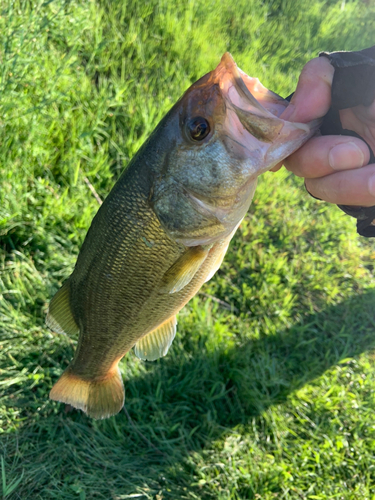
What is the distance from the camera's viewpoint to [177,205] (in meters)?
1.55

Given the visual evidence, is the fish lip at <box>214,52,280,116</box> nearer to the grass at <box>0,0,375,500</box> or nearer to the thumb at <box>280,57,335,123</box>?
the thumb at <box>280,57,335,123</box>

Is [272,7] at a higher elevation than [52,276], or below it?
higher

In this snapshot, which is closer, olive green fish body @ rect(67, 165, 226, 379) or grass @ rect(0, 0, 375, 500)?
olive green fish body @ rect(67, 165, 226, 379)

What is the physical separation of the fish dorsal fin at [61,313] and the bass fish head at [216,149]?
672mm

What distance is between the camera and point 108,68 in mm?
3658

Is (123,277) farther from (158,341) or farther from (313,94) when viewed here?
(313,94)

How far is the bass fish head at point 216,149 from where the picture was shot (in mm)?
1401

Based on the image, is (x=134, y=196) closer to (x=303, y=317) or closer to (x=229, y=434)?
(x=229, y=434)

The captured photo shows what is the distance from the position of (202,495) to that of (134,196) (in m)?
1.96

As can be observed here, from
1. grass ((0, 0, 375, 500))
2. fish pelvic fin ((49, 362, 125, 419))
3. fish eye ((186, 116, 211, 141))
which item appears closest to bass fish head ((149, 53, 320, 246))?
fish eye ((186, 116, 211, 141))

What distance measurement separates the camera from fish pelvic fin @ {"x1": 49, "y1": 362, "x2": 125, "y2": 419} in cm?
202

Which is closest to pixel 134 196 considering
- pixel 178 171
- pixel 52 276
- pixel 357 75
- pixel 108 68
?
pixel 178 171

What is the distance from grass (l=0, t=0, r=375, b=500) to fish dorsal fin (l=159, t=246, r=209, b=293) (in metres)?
1.30

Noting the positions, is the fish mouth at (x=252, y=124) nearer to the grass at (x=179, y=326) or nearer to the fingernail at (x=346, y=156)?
the fingernail at (x=346, y=156)
